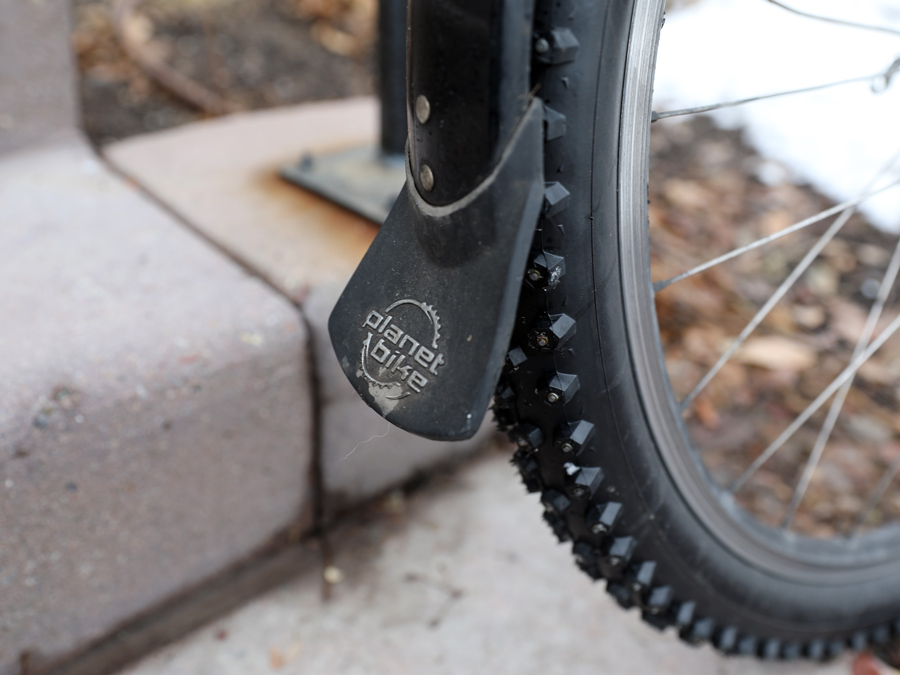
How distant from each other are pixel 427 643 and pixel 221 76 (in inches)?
75.8

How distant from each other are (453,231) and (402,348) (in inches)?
3.5

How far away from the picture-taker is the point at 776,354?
1.38m

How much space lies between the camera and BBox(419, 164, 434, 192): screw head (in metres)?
0.45

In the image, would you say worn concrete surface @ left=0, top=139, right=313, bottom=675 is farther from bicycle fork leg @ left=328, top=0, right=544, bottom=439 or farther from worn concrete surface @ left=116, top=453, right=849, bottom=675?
bicycle fork leg @ left=328, top=0, right=544, bottom=439

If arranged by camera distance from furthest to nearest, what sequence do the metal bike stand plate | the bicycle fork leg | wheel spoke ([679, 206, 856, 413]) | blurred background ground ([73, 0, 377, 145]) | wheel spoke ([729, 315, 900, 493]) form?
blurred background ground ([73, 0, 377, 145]), the metal bike stand plate, wheel spoke ([729, 315, 900, 493]), wheel spoke ([679, 206, 856, 413]), the bicycle fork leg

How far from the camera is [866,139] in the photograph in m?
2.06

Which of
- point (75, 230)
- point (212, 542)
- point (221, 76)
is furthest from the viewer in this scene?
point (221, 76)

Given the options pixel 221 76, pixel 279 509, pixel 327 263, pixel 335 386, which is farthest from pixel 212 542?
pixel 221 76

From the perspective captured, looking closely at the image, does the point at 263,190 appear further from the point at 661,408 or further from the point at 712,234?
the point at 712,234

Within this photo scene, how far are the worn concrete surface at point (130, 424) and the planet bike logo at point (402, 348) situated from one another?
359 millimetres

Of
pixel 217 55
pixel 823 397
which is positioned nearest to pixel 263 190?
pixel 823 397

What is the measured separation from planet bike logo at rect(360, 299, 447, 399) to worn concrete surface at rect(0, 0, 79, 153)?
3.45 ft

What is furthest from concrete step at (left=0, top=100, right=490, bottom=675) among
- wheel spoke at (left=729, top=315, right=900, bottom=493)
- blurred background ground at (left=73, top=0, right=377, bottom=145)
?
blurred background ground at (left=73, top=0, right=377, bottom=145)

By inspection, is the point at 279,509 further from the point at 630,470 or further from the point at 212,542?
the point at 630,470
